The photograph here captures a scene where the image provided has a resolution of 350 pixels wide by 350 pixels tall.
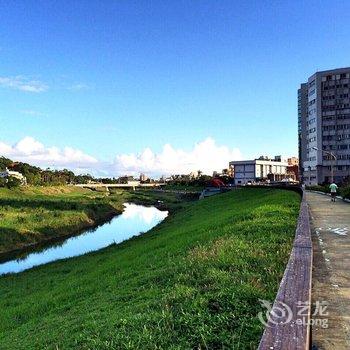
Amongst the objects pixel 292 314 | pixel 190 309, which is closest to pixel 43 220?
pixel 190 309

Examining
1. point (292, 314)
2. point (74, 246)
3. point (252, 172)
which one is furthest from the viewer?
point (252, 172)

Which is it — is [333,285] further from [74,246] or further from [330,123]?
[330,123]

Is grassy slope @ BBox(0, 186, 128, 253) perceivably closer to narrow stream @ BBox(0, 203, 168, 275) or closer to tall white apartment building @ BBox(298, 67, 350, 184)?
narrow stream @ BBox(0, 203, 168, 275)

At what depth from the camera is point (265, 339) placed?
174 inches

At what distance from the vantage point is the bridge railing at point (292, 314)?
170 inches

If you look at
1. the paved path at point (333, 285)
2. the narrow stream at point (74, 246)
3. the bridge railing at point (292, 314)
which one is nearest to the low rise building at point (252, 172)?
the narrow stream at point (74, 246)

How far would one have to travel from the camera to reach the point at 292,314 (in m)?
5.13

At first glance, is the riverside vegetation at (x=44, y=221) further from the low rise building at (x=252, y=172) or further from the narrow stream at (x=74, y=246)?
the low rise building at (x=252, y=172)

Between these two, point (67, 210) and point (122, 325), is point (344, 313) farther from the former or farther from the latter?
point (67, 210)

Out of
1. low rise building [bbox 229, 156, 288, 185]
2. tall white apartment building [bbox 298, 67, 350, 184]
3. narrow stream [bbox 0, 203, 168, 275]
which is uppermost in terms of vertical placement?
tall white apartment building [bbox 298, 67, 350, 184]

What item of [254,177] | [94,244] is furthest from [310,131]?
[94,244]

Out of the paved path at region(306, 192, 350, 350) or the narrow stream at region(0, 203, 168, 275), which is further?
the narrow stream at region(0, 203, 168, 275)

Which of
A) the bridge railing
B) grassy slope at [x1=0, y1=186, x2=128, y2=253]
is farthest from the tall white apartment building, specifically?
the bridge railing

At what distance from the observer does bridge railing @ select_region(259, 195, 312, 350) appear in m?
4.31
